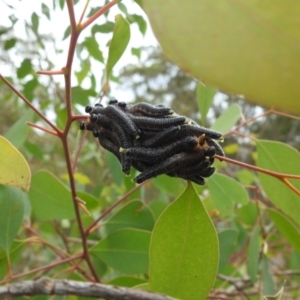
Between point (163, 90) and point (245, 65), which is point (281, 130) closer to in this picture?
point (163, 90)

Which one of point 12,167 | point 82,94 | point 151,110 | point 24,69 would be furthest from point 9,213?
point 24,69

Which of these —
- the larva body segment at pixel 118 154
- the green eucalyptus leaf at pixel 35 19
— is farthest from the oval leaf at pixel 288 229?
the green eucalyptus leaf at pixel 35 19

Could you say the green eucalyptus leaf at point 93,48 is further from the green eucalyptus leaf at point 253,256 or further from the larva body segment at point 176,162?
the larva body segment at point 176,162

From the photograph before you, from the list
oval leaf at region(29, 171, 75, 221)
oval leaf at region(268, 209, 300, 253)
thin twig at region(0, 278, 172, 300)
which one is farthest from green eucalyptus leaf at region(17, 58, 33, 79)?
thin twig at region(0, 278, 172, 300)

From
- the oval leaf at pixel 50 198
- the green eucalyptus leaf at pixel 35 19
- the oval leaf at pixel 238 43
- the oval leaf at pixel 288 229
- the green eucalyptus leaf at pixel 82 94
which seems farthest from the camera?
the green eucalyptus leaf at pixel 82 94

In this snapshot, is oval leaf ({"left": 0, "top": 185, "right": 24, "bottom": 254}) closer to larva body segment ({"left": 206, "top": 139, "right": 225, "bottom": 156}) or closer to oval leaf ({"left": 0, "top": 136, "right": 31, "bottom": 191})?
oval leaf ({"left": 0, "top": 136, "right": 31, "bottom": 191})

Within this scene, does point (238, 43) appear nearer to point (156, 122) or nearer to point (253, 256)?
point (156, 122)

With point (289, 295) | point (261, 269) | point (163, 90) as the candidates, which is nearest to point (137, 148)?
point (261, 269)

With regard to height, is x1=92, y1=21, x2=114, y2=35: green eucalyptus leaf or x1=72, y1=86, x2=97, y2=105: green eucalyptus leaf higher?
x1=92, y1=21, x2=114, y2=35: green eucalyptus leaf
